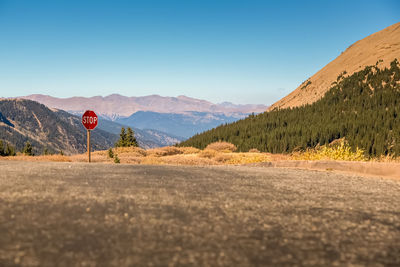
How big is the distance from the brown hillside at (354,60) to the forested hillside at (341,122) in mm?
3809

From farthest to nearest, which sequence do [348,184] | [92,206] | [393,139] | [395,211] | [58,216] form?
[393,139]
[348,184]
[395,211]
[92,206]
[58,216]

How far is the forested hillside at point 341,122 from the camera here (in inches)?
1758

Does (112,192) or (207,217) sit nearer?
(207,217)

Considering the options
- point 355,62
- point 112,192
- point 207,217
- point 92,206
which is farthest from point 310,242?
point 355,62

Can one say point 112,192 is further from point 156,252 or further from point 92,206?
point 156,252

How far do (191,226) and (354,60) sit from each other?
9262 cm

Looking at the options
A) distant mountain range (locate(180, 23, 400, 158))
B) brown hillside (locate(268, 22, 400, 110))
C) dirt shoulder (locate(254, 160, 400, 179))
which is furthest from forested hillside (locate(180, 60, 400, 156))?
dirt shoulder (locate(254, 160, 400, 179))

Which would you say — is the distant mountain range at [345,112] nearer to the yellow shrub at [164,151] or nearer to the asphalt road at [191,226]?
the yellow shrub at [164,151]

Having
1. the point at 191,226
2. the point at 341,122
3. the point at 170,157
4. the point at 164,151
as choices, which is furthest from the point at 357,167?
the point at 341,122

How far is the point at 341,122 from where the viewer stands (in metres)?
53.6

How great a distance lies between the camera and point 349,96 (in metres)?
68.0

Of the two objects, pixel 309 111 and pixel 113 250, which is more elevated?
pixel 309 111

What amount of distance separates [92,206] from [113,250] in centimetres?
186

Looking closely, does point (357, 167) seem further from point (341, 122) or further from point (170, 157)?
point (341, 122)
